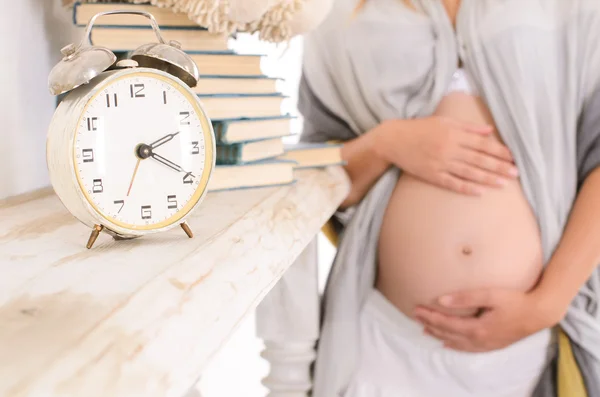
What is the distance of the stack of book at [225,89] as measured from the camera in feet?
2.23

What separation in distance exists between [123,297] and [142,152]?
6.4 inches

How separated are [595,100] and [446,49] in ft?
0.87

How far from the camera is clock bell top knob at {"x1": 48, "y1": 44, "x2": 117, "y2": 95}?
439mm

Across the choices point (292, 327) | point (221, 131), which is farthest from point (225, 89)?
point (292, 327)

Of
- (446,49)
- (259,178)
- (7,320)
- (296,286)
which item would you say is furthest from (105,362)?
(446,49)

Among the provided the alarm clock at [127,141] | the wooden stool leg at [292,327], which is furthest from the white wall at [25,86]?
the wooden stool leg at [292,327]

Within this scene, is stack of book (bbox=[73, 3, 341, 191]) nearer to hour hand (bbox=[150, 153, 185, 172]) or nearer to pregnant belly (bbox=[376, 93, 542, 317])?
hour hand (bbox=[150, 153, 185, 172])

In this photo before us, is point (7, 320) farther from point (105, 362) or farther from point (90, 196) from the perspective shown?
point (90, 196)

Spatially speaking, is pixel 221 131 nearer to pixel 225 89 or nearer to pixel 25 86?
pixel 225 89

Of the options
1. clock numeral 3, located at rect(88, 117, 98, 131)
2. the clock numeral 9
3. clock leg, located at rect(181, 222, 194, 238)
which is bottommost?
clock leg, located at rect(181, 222, 194, 238)

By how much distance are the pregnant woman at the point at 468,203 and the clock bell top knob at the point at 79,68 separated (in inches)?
27.8

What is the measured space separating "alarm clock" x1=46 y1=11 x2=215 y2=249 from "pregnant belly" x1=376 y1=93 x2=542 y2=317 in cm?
64

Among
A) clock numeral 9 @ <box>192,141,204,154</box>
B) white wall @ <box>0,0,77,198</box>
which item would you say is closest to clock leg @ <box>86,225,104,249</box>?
clock numeral 9 @ <box>192,141,204,154</box>

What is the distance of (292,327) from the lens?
1113 millimetres
